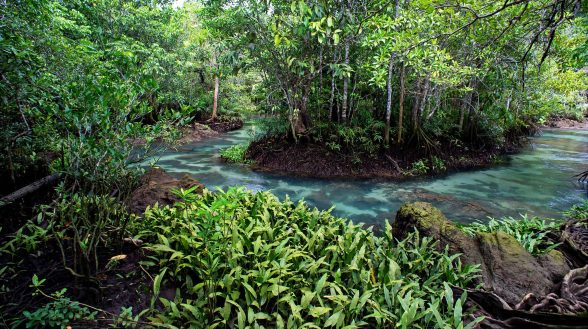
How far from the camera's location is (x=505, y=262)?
132 inches

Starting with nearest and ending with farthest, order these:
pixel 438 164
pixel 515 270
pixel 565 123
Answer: pixel 515 270, pixel 438 164, pixel 565 123

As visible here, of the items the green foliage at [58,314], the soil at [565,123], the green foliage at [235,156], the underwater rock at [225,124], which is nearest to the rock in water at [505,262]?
the green foliage at [58,314]

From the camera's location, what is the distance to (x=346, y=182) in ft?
30.4

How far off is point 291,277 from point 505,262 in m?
2.38

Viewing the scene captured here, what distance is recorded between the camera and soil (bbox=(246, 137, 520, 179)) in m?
10.0

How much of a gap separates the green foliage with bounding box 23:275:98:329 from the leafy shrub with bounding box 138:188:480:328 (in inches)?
19.8

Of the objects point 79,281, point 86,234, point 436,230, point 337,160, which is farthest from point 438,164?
point 79,281

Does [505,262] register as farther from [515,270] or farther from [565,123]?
[565,123]

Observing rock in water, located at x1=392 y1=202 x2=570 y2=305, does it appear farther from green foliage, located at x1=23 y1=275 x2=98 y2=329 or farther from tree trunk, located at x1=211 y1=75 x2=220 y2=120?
tree trunk, located at x1=211 y1=75 x2=220 y2=120

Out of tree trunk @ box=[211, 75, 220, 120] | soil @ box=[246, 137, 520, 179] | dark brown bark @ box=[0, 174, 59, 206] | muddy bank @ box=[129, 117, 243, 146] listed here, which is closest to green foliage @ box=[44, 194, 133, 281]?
dark brown bark @ box=[0, 174, 59, 206]

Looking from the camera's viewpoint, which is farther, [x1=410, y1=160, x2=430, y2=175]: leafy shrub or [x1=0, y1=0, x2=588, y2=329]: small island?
[x1=410, y1=160, x2=430, y2=175]: leafy shrub

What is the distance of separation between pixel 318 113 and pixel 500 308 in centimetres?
895

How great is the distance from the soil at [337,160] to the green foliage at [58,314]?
7.91m

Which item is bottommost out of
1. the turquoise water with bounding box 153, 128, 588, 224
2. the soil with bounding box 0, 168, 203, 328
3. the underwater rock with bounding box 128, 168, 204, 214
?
the turquoise water with bounding box 153, 128, 588, 224
